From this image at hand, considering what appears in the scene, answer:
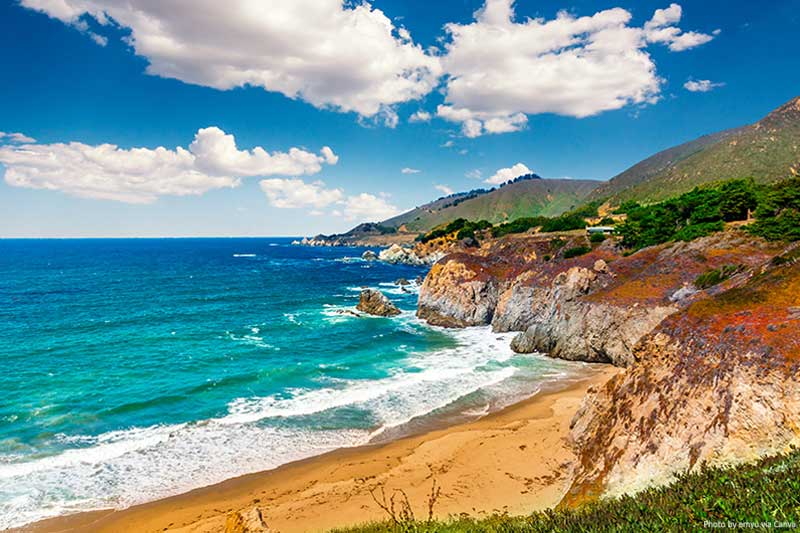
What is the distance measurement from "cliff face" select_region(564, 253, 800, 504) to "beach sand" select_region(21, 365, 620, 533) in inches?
112

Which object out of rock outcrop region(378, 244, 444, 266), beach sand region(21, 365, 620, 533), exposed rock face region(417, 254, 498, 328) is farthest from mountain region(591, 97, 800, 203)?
beach sand region(21, 365, 620, 533)

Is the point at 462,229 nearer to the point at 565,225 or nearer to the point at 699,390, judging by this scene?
the point at 565,225

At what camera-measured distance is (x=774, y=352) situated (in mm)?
14320

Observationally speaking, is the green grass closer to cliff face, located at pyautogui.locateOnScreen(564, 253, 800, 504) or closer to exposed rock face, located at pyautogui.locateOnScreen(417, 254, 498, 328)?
cliff face, located at pyautogui.locateOnScreen(564, 253, 800, 504)

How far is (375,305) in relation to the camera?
61625 millimetres

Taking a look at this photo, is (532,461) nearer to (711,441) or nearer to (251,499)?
(711,441)

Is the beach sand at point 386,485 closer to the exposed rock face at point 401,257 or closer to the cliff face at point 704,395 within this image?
the cliff face at point 704,395

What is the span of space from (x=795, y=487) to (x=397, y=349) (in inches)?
1474

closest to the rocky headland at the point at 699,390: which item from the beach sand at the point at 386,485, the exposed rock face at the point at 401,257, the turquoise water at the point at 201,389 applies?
the beach sand at the point at 386,485

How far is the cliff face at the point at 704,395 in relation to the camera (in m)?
13.2

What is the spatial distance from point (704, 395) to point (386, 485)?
45.8 ft

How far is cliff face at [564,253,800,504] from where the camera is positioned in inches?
520

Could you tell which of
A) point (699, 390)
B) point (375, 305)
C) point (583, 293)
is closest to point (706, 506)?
point (699, 390)

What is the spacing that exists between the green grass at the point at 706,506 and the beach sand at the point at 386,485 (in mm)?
7935
